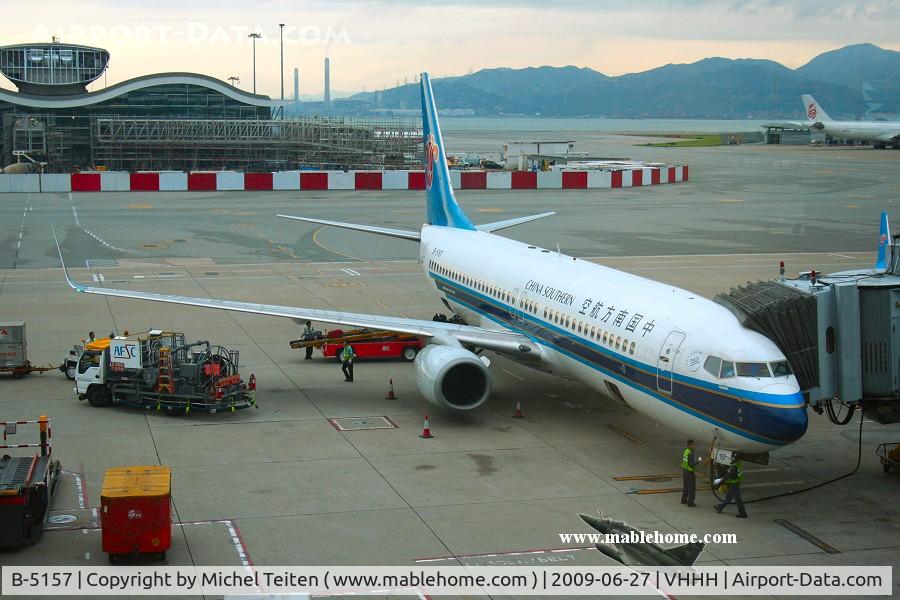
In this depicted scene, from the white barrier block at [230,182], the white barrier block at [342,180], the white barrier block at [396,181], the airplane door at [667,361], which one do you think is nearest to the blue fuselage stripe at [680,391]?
the airplane door at [667,361]

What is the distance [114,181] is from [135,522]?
279 feet

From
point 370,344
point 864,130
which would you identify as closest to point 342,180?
point 370,344

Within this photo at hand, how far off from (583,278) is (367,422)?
23.9 feet

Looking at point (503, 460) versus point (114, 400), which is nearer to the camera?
point (503, 460)

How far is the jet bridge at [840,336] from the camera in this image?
2320 centimetres

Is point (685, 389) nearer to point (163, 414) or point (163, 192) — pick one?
point (163, 414)

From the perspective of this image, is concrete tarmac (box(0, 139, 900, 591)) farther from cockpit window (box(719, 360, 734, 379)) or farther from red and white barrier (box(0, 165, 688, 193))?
red and white barrier (box(0, 165, 688, 193))

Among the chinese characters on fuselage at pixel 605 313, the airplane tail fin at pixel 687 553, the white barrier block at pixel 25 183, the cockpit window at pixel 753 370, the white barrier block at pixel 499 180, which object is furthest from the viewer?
the white barrier block at pixel 499 180

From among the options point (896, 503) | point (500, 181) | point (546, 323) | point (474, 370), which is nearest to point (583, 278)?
point (546, 323)

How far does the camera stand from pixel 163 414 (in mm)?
29859

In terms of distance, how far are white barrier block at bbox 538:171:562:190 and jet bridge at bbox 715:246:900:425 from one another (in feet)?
274

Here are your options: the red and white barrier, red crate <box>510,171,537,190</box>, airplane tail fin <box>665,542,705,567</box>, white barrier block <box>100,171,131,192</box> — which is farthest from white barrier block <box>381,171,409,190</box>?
airplane tail fin <box>665,542,705,567</box>

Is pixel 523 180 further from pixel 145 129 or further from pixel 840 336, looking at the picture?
pixel 840 336

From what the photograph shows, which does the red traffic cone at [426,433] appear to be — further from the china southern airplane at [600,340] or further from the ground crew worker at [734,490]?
the ground crew worker at [734,490]
